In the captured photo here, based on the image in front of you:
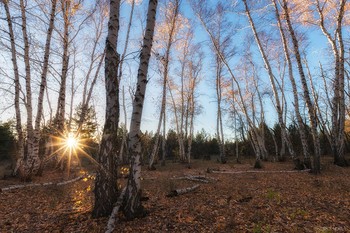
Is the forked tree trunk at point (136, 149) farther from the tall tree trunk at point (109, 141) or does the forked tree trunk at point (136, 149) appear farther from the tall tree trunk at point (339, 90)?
the tall tree trunk at point (339, 90)

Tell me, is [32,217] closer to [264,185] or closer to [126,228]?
[126,228]

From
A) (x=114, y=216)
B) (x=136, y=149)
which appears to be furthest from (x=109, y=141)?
(x=114, y=216)

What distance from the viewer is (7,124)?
2109 cm

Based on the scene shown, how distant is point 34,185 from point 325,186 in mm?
9466

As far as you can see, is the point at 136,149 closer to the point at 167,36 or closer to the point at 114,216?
the point at 114,216

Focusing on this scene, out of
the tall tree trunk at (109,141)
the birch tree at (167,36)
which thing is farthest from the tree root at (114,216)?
the birch tree at (167,36)

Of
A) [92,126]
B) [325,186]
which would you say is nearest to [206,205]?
[325,186]

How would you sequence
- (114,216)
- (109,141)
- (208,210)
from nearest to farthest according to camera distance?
(114,216) → (109,141) → (208,210)

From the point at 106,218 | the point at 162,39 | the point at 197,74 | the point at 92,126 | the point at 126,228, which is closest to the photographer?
the point at 126,228

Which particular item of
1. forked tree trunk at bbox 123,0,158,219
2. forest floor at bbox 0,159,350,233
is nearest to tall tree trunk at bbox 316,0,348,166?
forest floor at bbox 0,159,350,233

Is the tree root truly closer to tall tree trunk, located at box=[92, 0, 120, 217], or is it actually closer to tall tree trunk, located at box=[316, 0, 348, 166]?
tall tree trunk, located at box=[92, 0, 120, 217]

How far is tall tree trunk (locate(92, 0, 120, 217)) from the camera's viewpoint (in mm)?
4070

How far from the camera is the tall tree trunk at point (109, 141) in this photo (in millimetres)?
4070

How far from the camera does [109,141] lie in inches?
164
